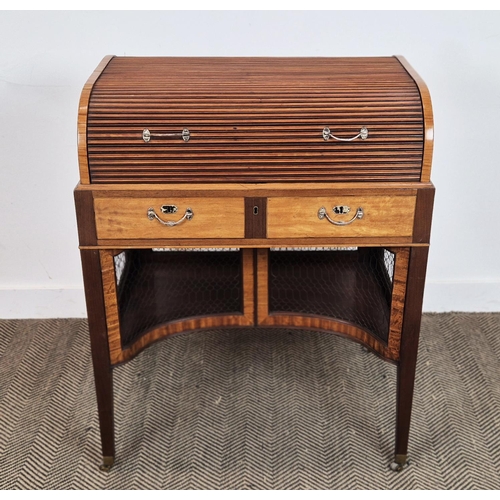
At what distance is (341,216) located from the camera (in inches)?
53.7

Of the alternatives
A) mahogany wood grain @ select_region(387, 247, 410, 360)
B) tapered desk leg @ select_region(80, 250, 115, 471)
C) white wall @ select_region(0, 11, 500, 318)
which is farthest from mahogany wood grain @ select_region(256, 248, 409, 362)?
white wall @ select_region(0, 11, 500, 318)

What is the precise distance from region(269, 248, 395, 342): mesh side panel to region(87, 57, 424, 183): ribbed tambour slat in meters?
0.33

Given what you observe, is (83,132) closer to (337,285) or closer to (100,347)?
(100,347)

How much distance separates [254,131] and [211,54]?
0.66 metres

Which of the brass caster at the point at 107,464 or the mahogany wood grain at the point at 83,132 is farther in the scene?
the brass caster at the point at 107,464

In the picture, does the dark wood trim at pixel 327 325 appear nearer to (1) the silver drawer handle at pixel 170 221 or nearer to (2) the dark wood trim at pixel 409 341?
(2) the dark wood trim at pixel 409 341

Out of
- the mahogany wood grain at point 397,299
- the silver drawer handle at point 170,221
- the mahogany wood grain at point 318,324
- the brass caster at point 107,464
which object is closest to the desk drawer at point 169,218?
the silver drawer handle at point 170,221

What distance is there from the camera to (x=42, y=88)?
190 centimetres

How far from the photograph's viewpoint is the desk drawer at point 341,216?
53.1 inches

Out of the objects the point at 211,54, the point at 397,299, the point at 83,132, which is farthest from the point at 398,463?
the point at 211,54

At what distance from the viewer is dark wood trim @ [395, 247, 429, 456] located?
4.66 ft

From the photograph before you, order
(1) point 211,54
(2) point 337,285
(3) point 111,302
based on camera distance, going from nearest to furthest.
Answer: (3) point 111,302 < (2) point 337,285 < (1) point 211,54

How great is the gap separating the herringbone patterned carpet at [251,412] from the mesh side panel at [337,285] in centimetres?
35

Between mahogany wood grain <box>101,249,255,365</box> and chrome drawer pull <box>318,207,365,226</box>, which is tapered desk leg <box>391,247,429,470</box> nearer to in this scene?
chrome drawer pull <box>318,207,365,226</box>
